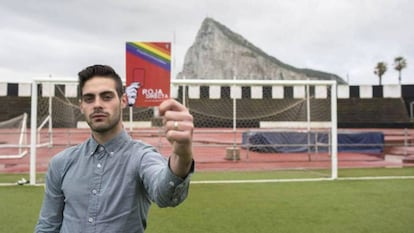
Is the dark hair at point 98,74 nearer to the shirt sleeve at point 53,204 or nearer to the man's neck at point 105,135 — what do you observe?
the man's neck at point 105,135

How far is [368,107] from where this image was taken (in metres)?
26.5

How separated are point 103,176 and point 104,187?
38 millimetres

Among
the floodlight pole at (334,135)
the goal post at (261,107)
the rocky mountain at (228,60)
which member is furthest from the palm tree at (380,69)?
the floodlight pole at (334,135)

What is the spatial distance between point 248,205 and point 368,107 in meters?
23.3

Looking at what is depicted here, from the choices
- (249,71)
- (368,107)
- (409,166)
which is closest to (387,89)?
(368,107)

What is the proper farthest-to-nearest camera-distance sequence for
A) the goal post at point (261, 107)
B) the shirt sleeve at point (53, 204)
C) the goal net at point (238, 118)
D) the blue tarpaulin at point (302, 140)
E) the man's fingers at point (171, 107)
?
1. the goal post at point (261, 107)
2. the blue tarpaulin at point (302, 140)
3. the goal net at point (238, 118)
4. the shirt sleeve at point (53, 204)
5. the man's fingers at point (171, 107)

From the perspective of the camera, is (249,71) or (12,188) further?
(249,71)

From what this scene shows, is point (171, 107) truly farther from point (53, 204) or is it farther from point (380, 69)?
point (380, 69)

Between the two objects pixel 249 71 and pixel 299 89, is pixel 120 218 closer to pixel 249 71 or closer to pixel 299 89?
pixel 299 89

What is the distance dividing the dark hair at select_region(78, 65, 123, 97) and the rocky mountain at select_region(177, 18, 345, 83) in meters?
83.0

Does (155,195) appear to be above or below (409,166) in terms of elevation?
above

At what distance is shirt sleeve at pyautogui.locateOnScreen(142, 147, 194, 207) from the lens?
1187 mm

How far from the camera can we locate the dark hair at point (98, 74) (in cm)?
143

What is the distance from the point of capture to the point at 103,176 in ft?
4.54
